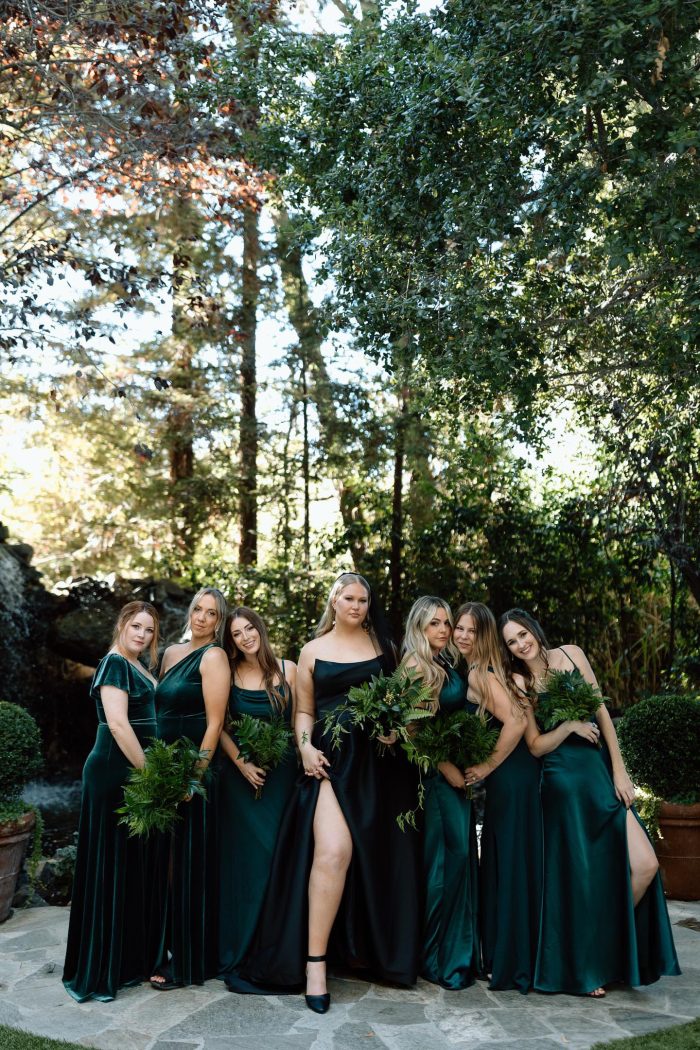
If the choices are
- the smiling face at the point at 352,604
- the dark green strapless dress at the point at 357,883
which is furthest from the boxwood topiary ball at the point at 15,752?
the smiling face at the point at 352,604

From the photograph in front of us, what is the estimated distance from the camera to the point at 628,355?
8484 mm

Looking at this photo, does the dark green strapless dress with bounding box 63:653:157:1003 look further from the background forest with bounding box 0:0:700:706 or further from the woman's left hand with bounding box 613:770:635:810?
the background forest with bounding box 0:0:700:706

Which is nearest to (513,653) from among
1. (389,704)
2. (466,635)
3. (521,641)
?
(521,641)

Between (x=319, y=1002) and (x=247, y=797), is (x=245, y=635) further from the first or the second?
(x=319, y=1002)

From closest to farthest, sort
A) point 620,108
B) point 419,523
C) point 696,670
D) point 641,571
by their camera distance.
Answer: point 620,108 → point 696,670 → point 641,571 → point 419,523

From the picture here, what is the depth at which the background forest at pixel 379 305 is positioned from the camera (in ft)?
19.4

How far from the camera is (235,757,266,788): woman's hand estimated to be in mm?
5438

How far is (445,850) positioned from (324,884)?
0.77 meters

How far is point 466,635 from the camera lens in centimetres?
566

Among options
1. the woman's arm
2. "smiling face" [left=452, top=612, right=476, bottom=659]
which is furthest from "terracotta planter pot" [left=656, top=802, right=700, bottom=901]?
the woman's arm

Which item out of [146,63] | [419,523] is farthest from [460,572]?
[146,63]

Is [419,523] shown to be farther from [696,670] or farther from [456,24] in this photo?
[456,24]

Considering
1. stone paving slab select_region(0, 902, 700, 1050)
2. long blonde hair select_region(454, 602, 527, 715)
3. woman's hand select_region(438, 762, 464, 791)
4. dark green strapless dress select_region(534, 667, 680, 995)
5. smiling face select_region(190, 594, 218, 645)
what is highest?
smiling face select_region(190, 594, 218, 645)

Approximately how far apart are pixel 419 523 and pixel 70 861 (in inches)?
277
